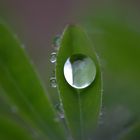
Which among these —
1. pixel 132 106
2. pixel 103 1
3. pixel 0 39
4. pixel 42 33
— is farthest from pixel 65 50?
pixel 42 33

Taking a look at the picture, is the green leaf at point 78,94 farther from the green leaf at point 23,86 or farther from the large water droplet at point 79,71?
the green leaf at point 23,86

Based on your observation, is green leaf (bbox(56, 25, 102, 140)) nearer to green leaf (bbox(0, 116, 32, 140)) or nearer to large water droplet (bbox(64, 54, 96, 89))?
large water droplet (bbox(64, 54, 96, 89))

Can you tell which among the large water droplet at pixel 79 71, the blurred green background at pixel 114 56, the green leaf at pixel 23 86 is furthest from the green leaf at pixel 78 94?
the blurred green background at pixel 114 56

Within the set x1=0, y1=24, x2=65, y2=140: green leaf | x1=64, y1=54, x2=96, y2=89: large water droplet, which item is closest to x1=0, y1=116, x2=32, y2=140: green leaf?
x1=0, y1=24, x2=65, y2=140: green leaf

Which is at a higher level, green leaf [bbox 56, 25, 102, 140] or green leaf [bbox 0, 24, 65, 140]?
green leaf [bbox 0, 24, 65, 140]

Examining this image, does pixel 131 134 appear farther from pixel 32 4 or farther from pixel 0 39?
pixel 32 4
